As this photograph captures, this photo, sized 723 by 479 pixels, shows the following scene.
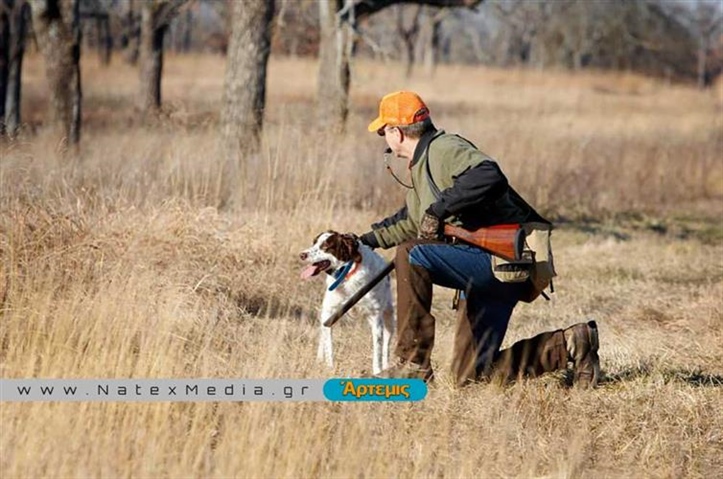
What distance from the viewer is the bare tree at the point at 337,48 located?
57.0 feet

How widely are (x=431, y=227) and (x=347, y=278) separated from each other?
988mm

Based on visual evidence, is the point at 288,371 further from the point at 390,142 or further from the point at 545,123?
→ the point at 545,123

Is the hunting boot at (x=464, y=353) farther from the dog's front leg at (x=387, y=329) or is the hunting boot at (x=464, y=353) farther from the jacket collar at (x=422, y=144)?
the jacket collar at (x=422, y=144)

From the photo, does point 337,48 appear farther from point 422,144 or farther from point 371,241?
point 422,144

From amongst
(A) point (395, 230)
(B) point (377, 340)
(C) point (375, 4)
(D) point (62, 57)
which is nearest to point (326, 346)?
(B) point (377, 340)

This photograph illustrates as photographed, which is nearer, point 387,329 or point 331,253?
point 331,253

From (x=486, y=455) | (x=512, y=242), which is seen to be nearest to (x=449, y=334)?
(x=512, y=242)

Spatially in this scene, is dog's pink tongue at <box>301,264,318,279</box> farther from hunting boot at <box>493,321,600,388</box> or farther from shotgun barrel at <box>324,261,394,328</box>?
hunting boot at <box>493,321,600,388</box>

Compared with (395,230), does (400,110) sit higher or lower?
higher

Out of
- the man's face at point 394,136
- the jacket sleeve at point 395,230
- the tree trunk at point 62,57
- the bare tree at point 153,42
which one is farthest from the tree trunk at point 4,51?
the man's face at point 394,136

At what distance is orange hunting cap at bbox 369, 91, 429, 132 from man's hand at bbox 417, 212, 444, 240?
1.61ft

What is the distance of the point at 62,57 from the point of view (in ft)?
49.8

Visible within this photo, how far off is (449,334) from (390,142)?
7.37 ft

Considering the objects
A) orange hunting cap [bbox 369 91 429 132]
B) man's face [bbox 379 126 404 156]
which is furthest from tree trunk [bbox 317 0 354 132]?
orange hunting cap [bbox 369 91 429 132]
